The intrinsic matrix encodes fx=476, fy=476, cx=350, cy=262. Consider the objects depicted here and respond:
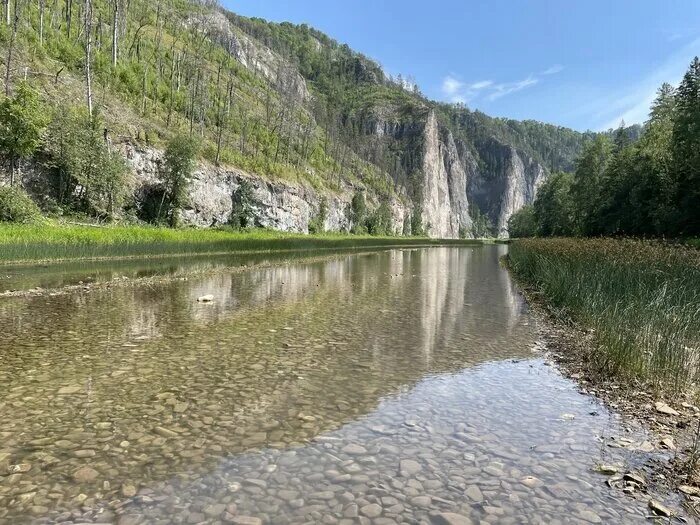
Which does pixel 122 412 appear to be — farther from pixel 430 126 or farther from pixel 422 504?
pixel 430 126

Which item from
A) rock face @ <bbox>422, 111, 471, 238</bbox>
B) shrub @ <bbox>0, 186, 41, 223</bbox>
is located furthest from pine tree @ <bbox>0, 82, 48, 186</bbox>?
rock face @ <bbox>422, 111, 471, 238</bbox>

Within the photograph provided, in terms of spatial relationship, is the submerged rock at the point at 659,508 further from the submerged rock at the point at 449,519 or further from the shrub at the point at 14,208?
the shrub at the point at 14,208

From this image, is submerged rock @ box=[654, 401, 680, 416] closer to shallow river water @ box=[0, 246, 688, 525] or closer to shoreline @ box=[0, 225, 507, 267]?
shallow river water @ box=[0, 246, 688, 525]

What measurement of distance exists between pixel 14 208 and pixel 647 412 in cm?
3595

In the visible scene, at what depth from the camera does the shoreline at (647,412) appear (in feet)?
Result: 15.0

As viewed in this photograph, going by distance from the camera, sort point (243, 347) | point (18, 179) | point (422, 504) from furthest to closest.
→ 1. point (18, 179)
2. point (243, 347)
3. point (422, 504)

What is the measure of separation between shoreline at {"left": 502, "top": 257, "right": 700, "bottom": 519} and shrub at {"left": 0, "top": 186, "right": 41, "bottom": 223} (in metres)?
33.2

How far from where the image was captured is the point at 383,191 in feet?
449

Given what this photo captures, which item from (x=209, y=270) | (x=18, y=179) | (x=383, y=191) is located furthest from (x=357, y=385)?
(x=383, y=191)

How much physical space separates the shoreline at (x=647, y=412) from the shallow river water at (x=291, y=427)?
0.79 ft

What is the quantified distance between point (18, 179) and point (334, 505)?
1674 inches

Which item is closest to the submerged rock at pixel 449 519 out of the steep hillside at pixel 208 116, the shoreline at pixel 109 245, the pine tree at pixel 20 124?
the shoreline at pixel 109 245

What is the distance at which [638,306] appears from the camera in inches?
387

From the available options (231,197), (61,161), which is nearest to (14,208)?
(61,161)
